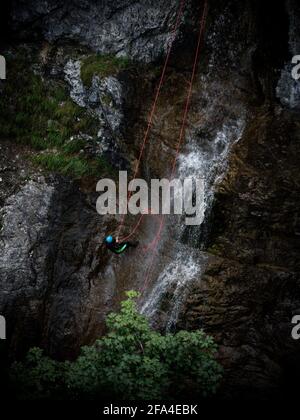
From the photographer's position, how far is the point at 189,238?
23.8 feet

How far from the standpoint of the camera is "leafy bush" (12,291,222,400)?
5.11m

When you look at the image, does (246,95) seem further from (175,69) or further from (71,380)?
(71,380)

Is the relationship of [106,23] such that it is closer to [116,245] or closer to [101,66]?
[101,66]

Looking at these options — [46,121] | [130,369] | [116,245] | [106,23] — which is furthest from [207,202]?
[106,23]

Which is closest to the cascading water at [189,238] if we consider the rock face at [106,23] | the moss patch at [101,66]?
the moss patch at [101,66]

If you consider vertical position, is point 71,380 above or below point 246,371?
above

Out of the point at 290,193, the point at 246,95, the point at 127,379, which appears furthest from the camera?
the point at 246,95

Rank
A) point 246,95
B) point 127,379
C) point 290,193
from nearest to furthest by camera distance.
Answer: point 127,379
point 290,193
point 246,95

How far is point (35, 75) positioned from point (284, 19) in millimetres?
4309

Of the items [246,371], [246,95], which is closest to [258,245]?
[246,371]

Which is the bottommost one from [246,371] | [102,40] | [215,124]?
[246,371]

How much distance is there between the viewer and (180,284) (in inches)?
276

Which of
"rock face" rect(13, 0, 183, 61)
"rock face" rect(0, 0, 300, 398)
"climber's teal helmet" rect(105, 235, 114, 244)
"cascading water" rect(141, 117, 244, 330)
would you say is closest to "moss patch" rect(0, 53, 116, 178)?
"rock face" rect(0, 0, 300, 398)

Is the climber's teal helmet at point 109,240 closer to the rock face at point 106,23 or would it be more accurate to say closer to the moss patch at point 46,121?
the moss patch at point 46,121
